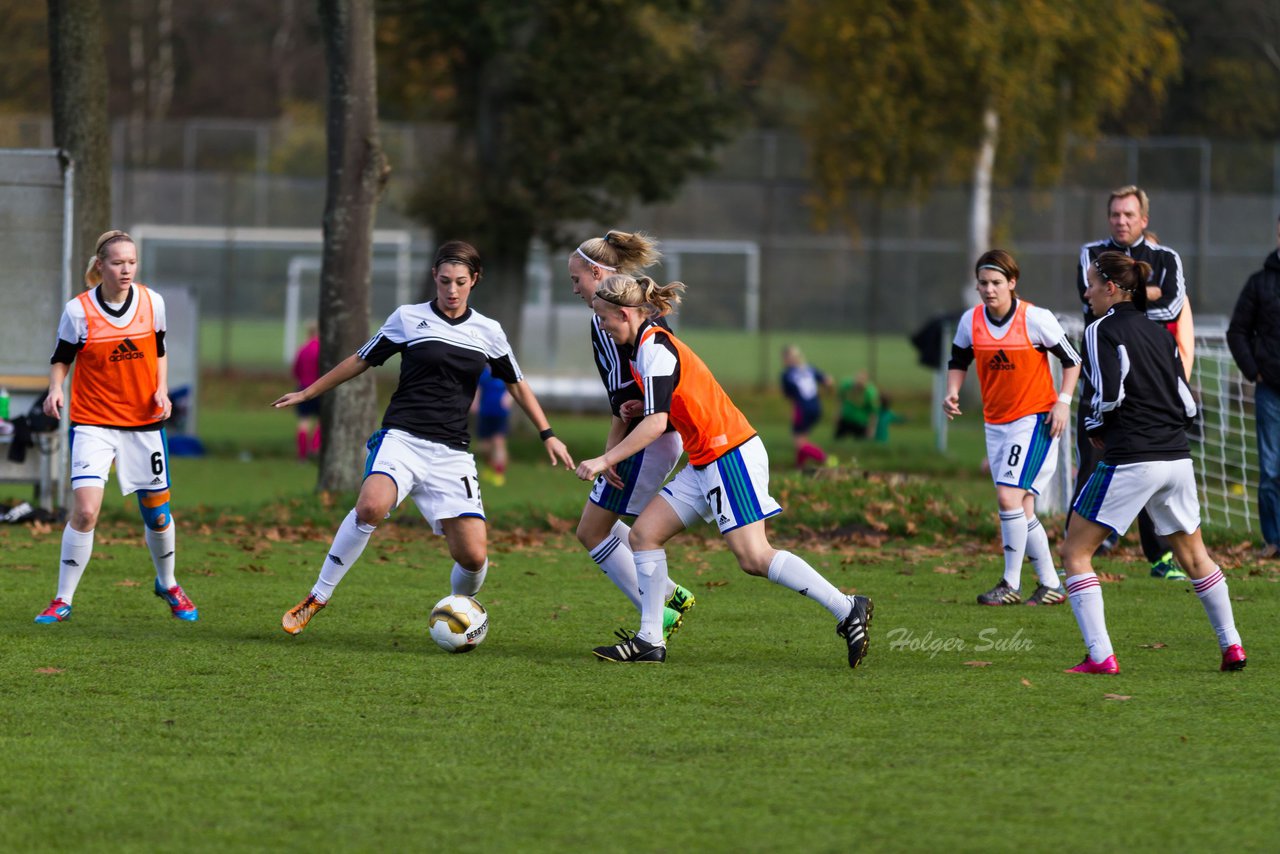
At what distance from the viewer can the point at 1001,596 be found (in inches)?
365

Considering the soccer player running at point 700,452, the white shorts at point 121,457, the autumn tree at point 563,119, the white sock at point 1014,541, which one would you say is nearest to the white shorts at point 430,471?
the soccer player running at point 700,452

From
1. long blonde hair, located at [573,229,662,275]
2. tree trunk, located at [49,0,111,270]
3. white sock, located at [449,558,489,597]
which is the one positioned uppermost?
tree trunk, located at [49,0,111,270]

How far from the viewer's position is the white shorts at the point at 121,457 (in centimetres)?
811

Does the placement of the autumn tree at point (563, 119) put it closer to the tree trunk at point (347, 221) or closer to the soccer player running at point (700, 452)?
the tree trunk at point (347, 221)

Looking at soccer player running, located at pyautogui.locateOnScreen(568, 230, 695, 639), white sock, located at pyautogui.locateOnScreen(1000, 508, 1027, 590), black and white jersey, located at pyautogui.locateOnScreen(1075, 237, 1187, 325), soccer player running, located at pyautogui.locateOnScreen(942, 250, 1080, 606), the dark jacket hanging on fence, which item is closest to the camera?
soccer player running, located at pyautogui.locateOnScreen(568, 230, 695, 639)

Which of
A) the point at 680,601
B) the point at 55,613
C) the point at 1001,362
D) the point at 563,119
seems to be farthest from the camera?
the point at 563,119

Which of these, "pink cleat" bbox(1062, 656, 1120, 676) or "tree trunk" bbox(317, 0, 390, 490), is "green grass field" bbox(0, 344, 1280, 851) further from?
"tree trunk" bbox(317, 0, 390, 490)

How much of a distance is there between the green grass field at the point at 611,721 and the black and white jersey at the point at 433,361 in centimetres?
106

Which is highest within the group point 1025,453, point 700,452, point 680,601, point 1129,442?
point 1129,442

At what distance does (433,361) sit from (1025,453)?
11.7ft

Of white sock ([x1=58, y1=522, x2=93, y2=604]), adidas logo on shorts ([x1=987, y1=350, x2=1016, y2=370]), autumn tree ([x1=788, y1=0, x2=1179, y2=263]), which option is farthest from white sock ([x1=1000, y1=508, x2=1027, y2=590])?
autumn tree ([x1=788, y1=0, x2=1179, y2=263])

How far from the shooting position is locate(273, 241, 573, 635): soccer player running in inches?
297

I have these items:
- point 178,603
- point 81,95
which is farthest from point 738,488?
point 81,95

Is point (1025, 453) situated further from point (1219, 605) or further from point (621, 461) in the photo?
point (621, 461)
